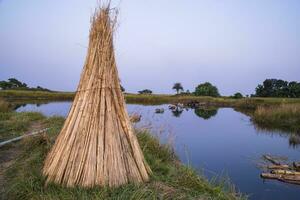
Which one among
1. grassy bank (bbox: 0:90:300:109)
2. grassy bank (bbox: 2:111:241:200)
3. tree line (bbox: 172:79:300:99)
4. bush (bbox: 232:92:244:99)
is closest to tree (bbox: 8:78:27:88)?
grassy bank (bbox: 0:90:300:109)

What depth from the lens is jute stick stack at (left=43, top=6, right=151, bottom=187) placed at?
3.97 metres

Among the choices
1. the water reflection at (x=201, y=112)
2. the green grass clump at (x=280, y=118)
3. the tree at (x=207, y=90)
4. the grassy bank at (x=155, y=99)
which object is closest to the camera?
the green grass clump at (x=280, y=118)

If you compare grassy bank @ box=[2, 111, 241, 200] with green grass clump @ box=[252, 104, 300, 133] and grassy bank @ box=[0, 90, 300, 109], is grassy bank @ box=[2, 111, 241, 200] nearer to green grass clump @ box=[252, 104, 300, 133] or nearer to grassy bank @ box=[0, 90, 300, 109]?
green grass clump @ box=[252, 104, 300, 133]

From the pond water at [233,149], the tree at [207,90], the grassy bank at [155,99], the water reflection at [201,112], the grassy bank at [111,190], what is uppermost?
the tree at [207,90]

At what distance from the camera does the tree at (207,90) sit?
65.4 metres

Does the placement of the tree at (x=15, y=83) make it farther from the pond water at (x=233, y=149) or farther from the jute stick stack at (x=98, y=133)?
the jute stick stack at (x=98, y=133)

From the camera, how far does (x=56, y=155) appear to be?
4.10 metres

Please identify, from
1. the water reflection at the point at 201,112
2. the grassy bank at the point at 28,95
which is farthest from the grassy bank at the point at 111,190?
the grassy bank at the point at 28,95

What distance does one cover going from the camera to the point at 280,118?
24.0 meters

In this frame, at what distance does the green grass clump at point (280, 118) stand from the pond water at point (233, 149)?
1.77 m

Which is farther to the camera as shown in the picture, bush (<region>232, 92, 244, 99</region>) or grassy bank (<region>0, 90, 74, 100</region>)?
bush (<region>232, 92, 244, 99</region>)

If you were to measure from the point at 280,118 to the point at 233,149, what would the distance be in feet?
Result: 33.7

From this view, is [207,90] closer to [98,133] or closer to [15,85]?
[15,85]

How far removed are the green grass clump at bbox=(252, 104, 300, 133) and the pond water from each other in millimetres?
1770
